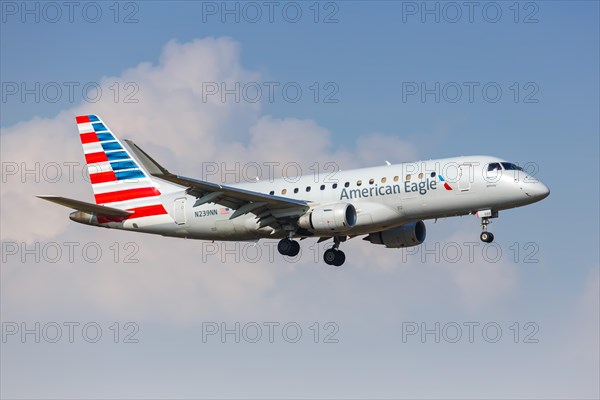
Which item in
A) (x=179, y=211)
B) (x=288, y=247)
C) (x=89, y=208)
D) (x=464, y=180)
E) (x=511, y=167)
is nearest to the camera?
(x=464, y=180)

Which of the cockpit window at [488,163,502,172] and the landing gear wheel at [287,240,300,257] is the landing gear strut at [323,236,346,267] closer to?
the landing gear wheel at [287,240,300,257]

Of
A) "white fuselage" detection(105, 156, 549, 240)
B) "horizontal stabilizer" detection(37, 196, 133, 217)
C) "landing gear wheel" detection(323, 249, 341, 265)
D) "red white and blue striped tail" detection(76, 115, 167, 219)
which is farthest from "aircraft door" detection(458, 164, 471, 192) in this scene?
"horizontal stabilizer" detection(37, 196, 133, 217)

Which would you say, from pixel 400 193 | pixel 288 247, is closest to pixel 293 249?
pixel 288 247

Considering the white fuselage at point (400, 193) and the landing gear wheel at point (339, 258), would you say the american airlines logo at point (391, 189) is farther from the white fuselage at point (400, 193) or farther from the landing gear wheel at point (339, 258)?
the landing gear wheel at point (339, 258)

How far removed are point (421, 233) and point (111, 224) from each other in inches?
610

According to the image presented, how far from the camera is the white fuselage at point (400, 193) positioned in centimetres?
5041

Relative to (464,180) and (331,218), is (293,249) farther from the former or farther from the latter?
(464,180)

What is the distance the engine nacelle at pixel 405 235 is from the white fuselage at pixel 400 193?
416 cm

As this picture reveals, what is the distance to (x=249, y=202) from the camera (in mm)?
52969

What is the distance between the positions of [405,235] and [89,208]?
15.5m

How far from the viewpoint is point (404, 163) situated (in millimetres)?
52375

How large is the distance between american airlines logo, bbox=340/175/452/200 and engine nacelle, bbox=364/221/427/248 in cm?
530

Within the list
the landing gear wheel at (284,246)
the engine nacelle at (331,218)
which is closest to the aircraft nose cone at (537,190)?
the engine nacelle at (331,218)

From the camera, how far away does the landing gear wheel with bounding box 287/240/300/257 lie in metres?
54.1
